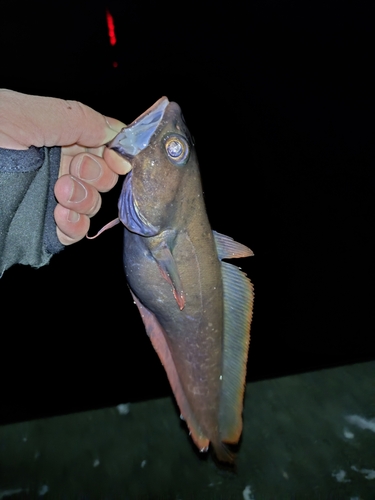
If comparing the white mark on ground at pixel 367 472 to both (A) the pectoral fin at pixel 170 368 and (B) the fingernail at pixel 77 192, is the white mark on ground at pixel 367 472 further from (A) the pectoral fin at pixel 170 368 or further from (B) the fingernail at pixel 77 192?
(B) the fingernail at pixel 77 192

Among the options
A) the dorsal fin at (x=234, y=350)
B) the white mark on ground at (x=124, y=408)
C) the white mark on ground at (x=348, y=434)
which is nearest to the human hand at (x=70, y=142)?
the dorsal fin at (x=234, y=350)

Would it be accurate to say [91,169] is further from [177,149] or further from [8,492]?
[8,492]

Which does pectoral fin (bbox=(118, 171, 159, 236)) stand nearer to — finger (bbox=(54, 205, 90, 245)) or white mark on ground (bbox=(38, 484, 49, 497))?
→ finger (bbox=(54, 205, 90, 245))

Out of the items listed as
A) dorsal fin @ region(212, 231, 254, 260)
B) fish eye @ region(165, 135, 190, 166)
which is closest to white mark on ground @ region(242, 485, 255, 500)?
dorsal fin @ region(212, 231, 254, 260)

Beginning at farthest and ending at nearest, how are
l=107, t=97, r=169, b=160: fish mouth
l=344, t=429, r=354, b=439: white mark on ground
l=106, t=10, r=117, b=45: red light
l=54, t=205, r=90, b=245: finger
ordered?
1. l=106, t=10, r=117, b=45: red light
2. l=344, t=429, r=354, b=439: white mark on ground
3. l=54, t=205, r=90, b=245: finger
4. l=107, t=97, r=169, b=160: fish mouth

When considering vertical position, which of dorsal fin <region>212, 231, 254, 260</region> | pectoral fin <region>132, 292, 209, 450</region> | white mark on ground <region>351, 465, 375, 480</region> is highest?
dorsal fin <region>212, 231, 254, 260</region>

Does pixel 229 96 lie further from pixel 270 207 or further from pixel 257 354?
pixel 257 354

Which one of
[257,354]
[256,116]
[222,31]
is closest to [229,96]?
[256,116]
